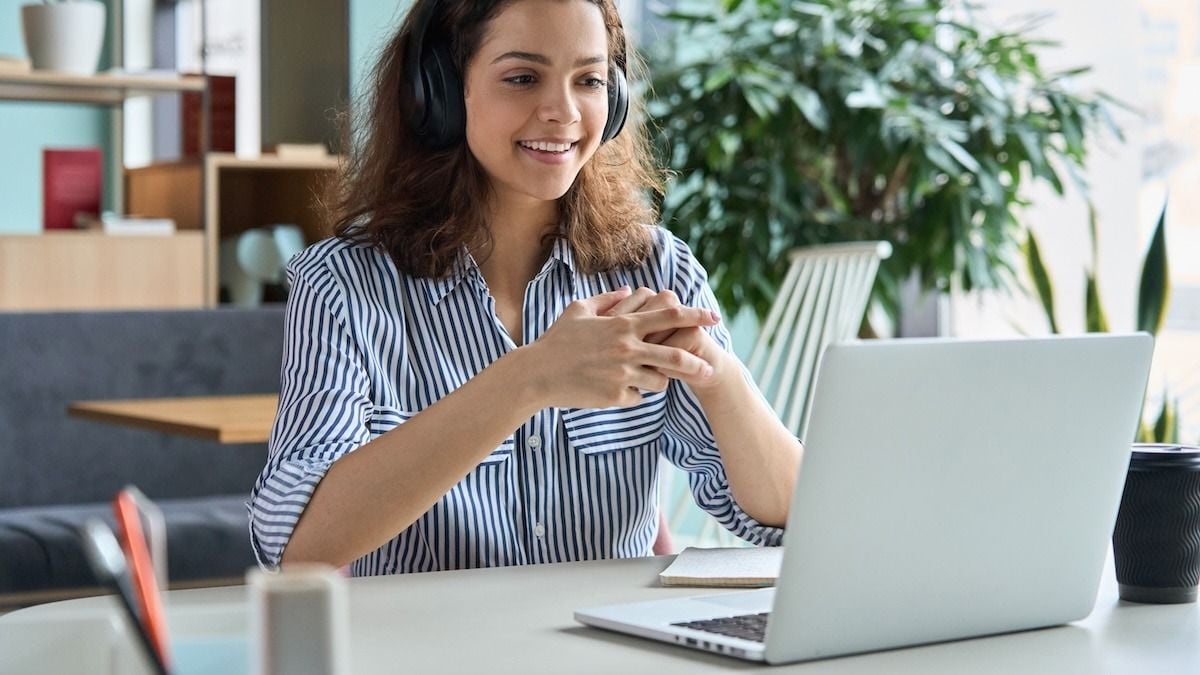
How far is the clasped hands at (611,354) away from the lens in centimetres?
118

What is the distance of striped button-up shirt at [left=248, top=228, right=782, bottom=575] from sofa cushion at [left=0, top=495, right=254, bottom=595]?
156cm

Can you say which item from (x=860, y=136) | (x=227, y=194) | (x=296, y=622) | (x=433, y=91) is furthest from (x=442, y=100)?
(x=227, y=194)

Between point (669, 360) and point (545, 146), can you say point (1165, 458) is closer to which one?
point (669, 360)

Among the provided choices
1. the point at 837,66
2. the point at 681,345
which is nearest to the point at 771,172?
the point at 837,66

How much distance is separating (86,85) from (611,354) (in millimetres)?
2701

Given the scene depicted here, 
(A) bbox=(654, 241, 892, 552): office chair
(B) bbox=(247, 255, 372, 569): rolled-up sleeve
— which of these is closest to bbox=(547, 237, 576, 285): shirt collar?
(B) bbox=(247, 255, 372, 569): rolled-up sleeve

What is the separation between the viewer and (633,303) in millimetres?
1228

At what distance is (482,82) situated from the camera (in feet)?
4.80

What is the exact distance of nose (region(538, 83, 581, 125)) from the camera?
56.3 inches

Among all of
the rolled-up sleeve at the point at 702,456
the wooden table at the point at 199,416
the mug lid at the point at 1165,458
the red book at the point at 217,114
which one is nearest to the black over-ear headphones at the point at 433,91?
the rolled-up sleeve at the point at 702,456

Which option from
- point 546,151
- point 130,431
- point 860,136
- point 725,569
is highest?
point 860,136

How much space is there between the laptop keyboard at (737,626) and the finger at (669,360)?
0.25m

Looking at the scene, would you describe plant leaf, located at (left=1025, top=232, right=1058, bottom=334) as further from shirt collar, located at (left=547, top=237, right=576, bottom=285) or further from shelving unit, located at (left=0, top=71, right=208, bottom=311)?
shelving unit, located at (left=0, top=71, right=208, bottom=311)

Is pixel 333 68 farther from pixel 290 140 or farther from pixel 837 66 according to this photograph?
pixel 837 66
